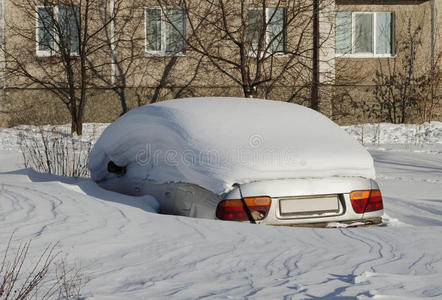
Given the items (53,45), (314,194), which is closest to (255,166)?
(314,194)

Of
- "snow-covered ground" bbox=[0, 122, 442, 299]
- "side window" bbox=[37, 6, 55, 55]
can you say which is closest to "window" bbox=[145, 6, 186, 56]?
"side window" bbox=[37, 6, 55, 55]

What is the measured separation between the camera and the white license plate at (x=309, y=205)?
12.8 feet

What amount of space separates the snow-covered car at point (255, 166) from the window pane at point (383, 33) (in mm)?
14550

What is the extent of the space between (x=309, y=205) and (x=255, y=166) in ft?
1.56

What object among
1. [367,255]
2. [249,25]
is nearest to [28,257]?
[367,255]

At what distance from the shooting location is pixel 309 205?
155 inches

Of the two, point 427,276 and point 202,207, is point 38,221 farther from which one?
point 427,276

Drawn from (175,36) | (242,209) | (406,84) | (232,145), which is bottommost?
(242,209)

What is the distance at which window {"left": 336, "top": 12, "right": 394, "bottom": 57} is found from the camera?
18281mm

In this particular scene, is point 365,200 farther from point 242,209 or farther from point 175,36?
point 175,36

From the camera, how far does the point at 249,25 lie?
15.9m

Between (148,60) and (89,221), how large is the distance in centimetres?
1385

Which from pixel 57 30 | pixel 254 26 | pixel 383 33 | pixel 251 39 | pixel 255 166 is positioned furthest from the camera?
pixel 383 33

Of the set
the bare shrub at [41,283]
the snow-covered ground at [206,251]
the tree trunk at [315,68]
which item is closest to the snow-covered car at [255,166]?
the snow-covered ground at [206,251]
